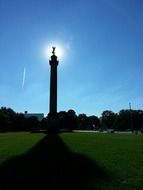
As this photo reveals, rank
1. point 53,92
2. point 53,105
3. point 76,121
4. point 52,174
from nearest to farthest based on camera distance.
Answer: point 52,174 → point 53,105 → point 53,92 → point 76,121

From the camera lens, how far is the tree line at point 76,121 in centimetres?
9651

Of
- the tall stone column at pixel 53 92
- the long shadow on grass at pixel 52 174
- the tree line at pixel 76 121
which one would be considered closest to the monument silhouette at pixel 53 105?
the tall stone column at pixel 53 92

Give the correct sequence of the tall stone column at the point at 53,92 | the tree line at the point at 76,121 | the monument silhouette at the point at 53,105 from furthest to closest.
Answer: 1. the tree line at the point at 76,121
2. the tall stone column at the point at 53,92
3. the monument silhouette at the point at 53,105

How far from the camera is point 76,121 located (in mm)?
118250

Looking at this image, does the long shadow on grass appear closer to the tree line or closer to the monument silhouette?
the monument silhouette

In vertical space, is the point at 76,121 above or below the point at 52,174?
above

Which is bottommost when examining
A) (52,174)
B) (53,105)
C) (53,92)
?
(52,174)

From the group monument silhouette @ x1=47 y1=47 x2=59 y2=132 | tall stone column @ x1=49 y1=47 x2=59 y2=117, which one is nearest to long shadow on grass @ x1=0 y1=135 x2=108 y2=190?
monument silhouette @ x1=47 y1=47 x2=59 y2=132

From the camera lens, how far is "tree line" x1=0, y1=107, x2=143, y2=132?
9651 cm

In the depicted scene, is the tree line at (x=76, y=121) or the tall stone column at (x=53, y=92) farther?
the tree line at (x=76, y=121)

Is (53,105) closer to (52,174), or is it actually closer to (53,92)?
(53,92)

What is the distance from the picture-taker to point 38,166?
10227 millimetres

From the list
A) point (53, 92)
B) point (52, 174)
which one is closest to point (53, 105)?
point (53, 92)

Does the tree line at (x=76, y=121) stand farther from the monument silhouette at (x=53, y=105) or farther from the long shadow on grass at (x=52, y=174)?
the long shadow on grass at (x=52, y=174)
